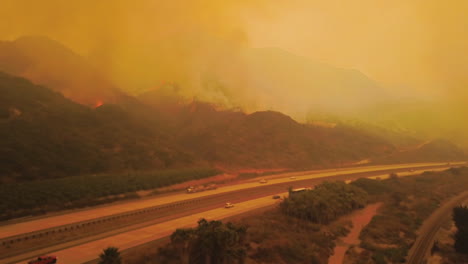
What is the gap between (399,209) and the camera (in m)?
53.0

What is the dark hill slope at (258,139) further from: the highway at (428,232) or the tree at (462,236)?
the tree at (462,236)

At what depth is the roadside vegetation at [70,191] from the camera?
112 ft

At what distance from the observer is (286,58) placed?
19175 centimetres

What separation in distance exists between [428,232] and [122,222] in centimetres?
4176

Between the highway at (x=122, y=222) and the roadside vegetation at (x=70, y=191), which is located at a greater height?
the roadside vegetation at (x=70, y=191)

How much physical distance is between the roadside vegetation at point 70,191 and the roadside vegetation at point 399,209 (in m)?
32.9

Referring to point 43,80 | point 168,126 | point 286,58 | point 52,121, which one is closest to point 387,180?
point 168,126

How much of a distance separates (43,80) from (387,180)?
103 m

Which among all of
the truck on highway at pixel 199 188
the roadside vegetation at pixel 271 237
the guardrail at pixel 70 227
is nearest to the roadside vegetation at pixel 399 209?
the roadside vegetation at pixel 271 237

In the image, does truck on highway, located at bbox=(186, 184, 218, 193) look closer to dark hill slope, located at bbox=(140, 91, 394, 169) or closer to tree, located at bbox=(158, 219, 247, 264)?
dark hill slope, located at bbox=(140, 91, 394, 169)

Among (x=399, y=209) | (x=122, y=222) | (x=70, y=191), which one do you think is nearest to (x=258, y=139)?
(x=399, y=209)

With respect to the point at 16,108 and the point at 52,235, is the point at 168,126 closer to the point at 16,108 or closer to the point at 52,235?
the point at 16,108

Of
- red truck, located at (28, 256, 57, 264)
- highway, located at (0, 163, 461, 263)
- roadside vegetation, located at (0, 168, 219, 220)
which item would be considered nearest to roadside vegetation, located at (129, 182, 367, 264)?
highway, located at (0, 163, 461, 263)

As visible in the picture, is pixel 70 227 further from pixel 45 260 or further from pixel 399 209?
pixel 399 209
